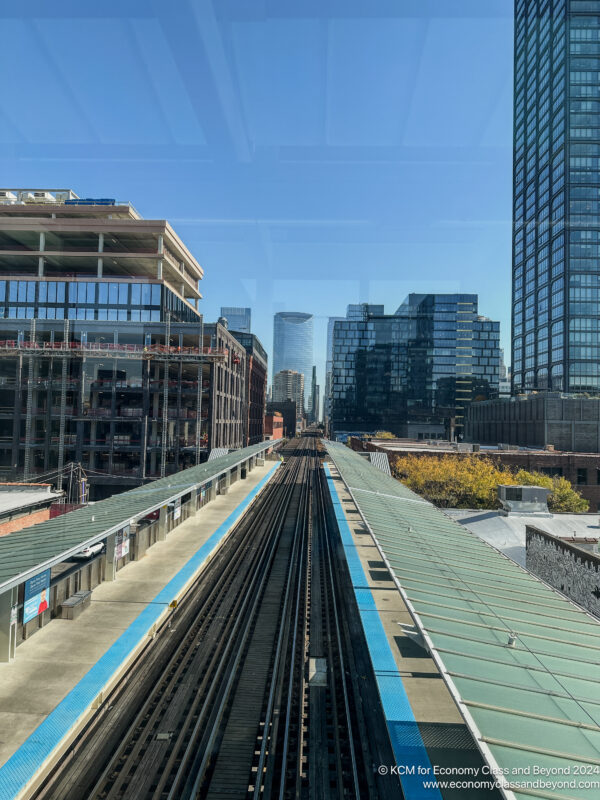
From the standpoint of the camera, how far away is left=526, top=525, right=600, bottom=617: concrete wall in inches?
650

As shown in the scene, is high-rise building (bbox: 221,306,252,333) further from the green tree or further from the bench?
the bench

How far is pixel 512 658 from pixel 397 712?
3.01 metres

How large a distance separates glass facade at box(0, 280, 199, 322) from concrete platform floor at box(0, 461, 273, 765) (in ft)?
119

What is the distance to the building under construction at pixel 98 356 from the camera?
44.9 m

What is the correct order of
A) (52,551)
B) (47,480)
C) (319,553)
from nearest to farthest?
(52,551) < (319,553) < (47,480)

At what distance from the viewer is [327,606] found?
16.3 meters

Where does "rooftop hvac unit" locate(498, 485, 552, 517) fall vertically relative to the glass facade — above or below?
below

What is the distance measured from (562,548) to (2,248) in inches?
2423

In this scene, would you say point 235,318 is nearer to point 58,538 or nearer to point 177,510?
point 177,510

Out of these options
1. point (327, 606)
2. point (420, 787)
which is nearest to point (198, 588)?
point (327, 606)

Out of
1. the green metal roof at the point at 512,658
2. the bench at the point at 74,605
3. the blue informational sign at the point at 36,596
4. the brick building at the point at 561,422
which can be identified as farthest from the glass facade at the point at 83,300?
the brick building at the point at 561,422

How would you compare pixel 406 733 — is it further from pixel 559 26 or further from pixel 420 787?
pixel 559 26

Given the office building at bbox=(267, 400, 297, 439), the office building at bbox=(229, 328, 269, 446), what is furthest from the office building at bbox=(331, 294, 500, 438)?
the office building at bbox=(229, 328, 269, 446)

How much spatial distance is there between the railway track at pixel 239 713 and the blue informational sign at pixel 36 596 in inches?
Answer: 117
